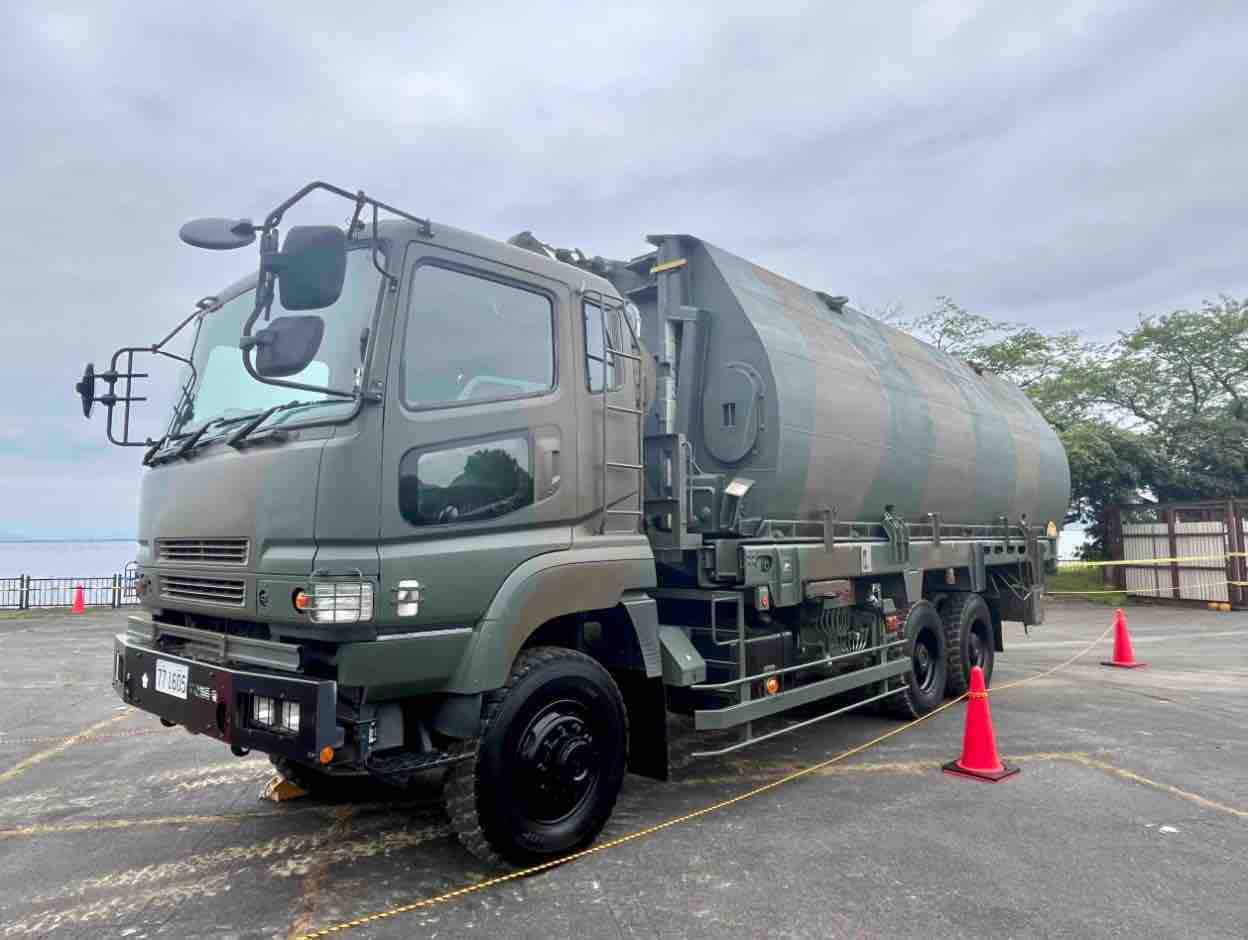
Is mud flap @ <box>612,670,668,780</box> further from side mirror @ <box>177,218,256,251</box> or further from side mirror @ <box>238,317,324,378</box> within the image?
side mirror @ <box>177,218,256,251</box>

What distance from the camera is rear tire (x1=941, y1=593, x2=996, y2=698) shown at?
7.37m

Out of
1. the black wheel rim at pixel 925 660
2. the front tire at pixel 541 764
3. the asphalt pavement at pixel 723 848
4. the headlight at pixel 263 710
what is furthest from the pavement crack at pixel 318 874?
the black wheel rim at pixel 925 660

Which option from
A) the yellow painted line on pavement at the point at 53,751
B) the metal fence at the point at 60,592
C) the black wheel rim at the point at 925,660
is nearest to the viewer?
the yellow painted line on pavement at the point at 53,751

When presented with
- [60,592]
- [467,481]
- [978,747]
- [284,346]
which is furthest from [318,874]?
[60,592]

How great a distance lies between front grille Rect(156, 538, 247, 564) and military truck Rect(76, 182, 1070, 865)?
0.05 feet

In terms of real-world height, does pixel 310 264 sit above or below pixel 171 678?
above

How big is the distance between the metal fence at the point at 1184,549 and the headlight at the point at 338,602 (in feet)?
64.1

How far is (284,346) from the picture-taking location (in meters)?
3.19

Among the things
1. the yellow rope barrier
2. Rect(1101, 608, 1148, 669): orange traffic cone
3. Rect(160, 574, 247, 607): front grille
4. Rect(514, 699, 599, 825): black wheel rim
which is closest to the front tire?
Rect(514, 699, 599, 825): black wheel rim

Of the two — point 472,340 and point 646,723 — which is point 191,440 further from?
point 646,723

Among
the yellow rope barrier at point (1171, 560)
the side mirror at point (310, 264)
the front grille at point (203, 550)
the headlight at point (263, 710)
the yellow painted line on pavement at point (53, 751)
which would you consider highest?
the side mirror at point (310, 264)

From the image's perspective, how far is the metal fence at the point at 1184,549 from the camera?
55.7 ft

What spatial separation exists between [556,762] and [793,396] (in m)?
2.75

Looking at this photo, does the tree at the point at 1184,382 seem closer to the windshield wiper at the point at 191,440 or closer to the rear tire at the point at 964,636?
the rear tire at the point at 964,636
